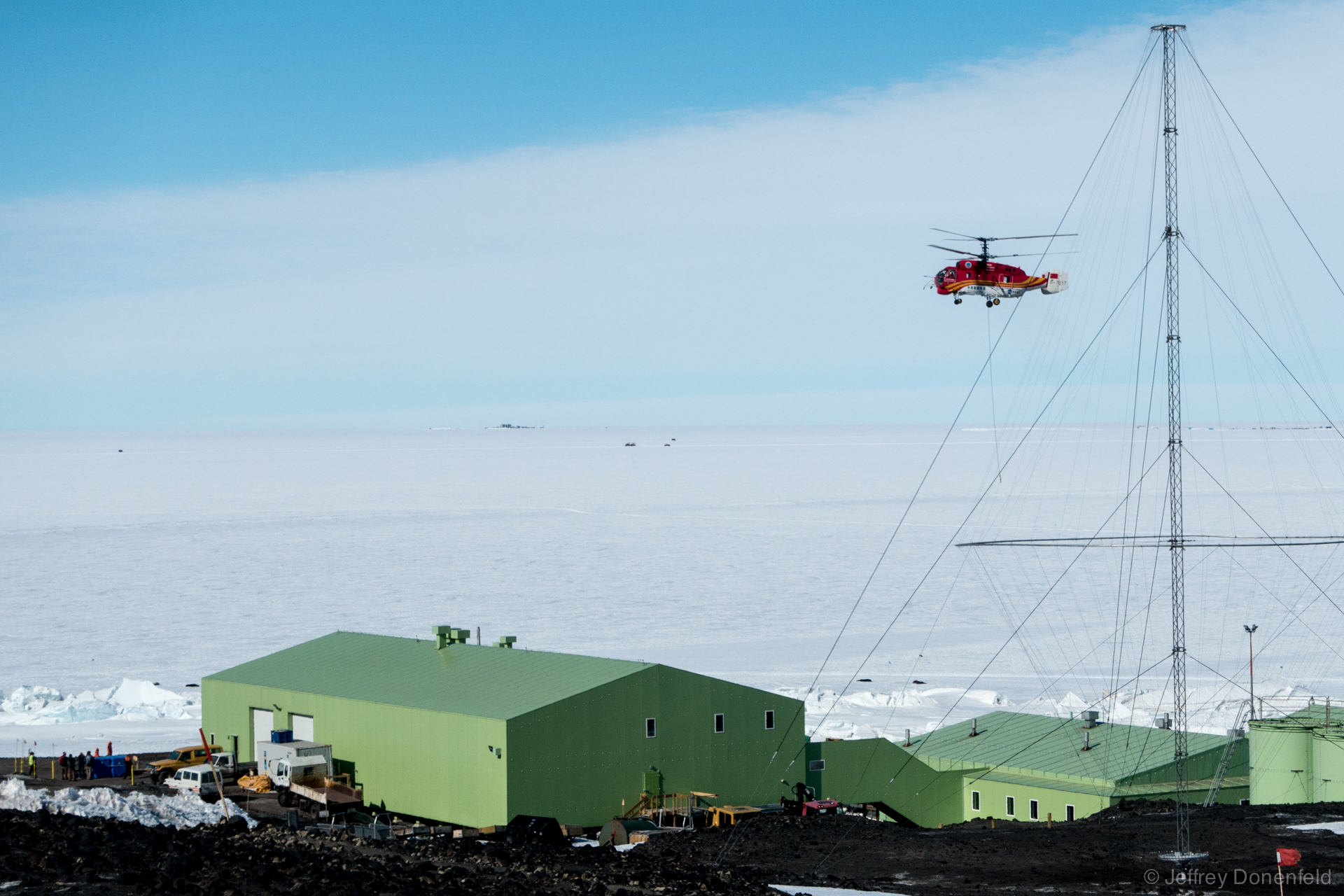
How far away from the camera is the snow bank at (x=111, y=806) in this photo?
36.4m

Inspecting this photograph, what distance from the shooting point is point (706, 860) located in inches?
1388

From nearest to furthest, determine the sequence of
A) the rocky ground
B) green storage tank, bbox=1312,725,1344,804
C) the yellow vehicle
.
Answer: the rocky ground
the yellow vehicle
green storage tank, bbox=1312,725,1344,804

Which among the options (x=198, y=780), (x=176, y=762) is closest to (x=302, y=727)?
(x=176, y=762)

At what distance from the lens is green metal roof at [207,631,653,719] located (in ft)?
147

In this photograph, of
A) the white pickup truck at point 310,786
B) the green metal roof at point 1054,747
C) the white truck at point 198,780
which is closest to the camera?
the white truck at point 198,780

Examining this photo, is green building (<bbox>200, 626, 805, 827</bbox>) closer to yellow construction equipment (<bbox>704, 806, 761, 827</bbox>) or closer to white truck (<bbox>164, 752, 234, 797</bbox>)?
yellow construction equipment (<bbox>704, 806, 761, 827</bbox>)

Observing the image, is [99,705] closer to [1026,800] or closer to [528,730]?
[528,730]

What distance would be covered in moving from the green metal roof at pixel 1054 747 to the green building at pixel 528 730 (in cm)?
913

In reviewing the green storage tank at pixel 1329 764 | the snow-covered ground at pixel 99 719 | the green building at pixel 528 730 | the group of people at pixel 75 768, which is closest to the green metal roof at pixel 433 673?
the green building at pixel 528 730

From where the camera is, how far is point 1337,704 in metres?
59.3

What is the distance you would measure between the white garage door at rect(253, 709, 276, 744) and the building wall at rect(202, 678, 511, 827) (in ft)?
3.01

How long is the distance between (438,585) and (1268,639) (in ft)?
185

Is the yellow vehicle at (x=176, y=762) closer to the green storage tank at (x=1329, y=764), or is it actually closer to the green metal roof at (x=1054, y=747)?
the green metal roof at (x=1054, y=747)

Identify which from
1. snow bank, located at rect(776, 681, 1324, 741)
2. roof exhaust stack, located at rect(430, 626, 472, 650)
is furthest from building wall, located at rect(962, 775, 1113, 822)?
roof exhaust stack, located at rect(430, 626, 472, 650)
